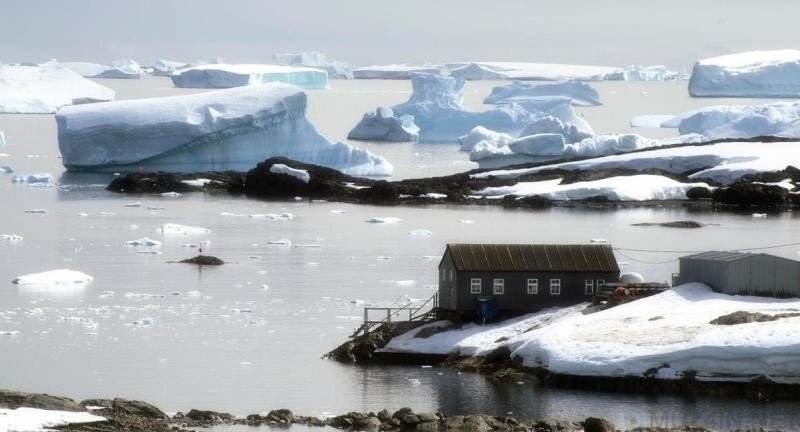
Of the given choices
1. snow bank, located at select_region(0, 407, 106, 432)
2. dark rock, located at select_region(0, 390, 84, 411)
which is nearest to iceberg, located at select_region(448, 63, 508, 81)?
dark rock, located at select_region(0, 390, 84, 411)

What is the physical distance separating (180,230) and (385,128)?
1867 inches

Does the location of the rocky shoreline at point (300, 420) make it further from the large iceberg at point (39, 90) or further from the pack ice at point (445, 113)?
the large iceberg at point (39, 90)

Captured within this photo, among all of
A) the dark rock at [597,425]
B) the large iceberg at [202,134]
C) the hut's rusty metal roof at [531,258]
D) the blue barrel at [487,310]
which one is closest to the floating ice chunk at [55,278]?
the hut's rusty metal roof at [531,258]

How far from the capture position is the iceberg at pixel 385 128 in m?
101

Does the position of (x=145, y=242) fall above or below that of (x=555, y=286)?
above

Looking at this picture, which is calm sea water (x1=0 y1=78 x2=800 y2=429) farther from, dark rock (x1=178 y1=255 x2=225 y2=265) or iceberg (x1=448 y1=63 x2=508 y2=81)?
iceberg (x1=448 y1=63 x2=508 y2=81)

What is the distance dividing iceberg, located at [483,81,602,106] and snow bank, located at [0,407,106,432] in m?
95.8

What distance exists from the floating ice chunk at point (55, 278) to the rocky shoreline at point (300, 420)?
17.1 meters

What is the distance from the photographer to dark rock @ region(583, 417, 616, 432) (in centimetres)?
2505

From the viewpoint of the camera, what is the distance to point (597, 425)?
25.1m

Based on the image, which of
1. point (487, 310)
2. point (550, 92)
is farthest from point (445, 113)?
point (487, 310)

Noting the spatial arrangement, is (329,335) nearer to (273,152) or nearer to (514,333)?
(514,333)

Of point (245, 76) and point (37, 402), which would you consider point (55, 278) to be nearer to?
point (37, 402)

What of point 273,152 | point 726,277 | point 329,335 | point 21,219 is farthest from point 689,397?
point 273,152
